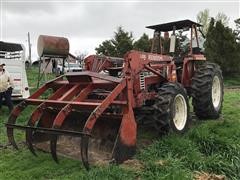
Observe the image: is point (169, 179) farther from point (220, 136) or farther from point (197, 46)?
point (197, 46)

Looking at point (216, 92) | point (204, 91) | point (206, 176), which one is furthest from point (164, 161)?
point (216, 92)

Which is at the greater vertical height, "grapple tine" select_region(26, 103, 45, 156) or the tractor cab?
the tractor cab

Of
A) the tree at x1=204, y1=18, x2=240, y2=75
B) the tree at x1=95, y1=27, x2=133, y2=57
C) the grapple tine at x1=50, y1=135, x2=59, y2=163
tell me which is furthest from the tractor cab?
the tree at x1=95, y1=27, x2=133, y2=57

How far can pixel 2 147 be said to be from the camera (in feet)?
25.3

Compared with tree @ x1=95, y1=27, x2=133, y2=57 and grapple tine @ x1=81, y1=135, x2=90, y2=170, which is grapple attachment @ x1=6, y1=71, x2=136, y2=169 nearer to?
grapple tine @ x1=81, y1=135, x2=90, y2=170

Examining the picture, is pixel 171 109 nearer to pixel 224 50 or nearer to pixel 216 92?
pixel 216 92

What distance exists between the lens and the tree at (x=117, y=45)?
31.7 meters

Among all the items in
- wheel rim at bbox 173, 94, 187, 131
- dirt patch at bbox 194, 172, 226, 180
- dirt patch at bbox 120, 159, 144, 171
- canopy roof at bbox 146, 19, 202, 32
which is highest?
canopy roof at bbox 146, 19, 202, 32

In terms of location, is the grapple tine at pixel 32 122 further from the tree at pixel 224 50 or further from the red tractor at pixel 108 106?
the tree at pixel 224 50

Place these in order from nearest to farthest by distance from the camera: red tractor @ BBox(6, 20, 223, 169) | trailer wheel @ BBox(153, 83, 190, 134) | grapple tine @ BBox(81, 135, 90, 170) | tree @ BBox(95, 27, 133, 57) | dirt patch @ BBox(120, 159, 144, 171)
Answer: grapple tine @ BBox(81, 135, 90, 170) < dirt patch @ BBox(120, 159, 144, 171) < red tractor @ BBox(6, 20, 223, 169) < trailer wheel @ BBox(153, 83, 190, 134) < tree @ BBox(95, 27, 133, 57)

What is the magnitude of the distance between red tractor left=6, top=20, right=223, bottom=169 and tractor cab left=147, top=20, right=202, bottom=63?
1039 mm

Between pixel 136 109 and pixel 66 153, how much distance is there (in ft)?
4.86

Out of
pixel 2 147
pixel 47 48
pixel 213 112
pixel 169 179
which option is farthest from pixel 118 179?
pixel 47 48

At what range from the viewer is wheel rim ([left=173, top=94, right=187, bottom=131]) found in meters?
7.61
